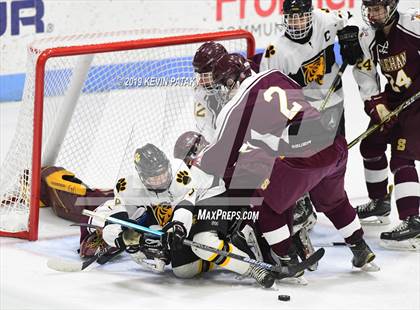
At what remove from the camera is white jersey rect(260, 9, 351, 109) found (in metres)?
5.23

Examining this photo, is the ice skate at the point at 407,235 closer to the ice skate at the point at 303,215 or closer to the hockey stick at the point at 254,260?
the ice skate at the point at 303,215

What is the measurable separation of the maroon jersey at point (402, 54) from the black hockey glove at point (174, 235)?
1.31 metres

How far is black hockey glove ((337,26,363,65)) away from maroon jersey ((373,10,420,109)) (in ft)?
0.29

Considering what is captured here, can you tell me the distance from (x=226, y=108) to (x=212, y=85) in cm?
44

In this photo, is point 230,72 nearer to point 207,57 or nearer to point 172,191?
point 207,57

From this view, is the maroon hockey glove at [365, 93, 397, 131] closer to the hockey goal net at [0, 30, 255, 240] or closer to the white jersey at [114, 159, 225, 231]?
the hockey goal net at [0, 30, 255, 240]

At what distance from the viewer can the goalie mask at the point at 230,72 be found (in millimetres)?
4484

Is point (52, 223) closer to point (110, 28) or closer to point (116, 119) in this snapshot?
point (116, 119)

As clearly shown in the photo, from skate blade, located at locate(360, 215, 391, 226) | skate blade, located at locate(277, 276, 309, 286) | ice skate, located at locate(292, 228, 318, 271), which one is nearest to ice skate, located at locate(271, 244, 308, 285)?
skate blade, located at locate(277, 276, 309, 286)

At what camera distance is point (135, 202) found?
4629 millimetres

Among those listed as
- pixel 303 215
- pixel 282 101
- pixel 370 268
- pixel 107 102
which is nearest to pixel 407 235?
pixel 370 268

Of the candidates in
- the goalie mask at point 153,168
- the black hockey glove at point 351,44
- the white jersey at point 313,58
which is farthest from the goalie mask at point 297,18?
the goalie mask at point 153,168

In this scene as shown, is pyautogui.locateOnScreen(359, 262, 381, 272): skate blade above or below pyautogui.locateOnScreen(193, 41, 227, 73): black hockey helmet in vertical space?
below

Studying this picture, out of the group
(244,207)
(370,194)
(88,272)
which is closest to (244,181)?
(244,207)
